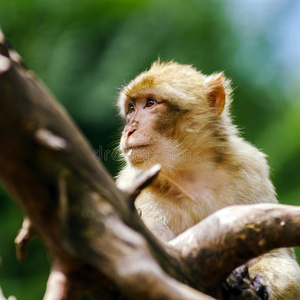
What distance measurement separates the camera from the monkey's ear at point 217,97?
Answer: 227 inches

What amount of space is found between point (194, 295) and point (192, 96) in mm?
3547

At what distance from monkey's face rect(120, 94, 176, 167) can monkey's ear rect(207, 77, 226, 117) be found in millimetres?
521

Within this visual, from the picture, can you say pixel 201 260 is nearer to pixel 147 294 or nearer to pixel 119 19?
pixel 147 294

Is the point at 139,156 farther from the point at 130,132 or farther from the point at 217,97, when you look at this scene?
the point at 217,97

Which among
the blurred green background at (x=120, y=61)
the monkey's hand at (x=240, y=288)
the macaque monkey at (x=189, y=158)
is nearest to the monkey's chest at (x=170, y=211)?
the macaque monkey at (x=189, y=158)

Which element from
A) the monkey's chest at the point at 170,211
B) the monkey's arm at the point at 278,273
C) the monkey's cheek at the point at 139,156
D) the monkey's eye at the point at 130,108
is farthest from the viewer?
the monkey's eye at the point at 130,108

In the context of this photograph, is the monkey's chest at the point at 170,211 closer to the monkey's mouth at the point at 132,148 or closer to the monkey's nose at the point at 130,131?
the monkey's mouth at the point at 132,148

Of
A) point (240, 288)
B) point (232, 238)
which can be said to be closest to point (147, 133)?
point (240, 288)

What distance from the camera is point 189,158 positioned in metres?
5.49

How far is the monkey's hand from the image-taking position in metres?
3.75

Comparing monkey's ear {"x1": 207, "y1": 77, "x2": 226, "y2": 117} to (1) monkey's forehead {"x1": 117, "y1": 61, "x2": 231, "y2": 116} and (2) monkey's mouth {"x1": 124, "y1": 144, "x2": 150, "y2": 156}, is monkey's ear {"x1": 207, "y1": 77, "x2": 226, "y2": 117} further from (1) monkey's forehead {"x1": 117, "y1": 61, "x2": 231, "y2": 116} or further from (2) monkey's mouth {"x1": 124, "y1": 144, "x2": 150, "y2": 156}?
(2) monkey's mouth {"x1": 124, "y1": 144, "x2": 150, "y2": 156}

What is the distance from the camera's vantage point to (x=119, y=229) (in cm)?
267

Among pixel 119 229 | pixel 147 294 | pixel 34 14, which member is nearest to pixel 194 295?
pixel 147 294

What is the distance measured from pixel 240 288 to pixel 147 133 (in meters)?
2.01
